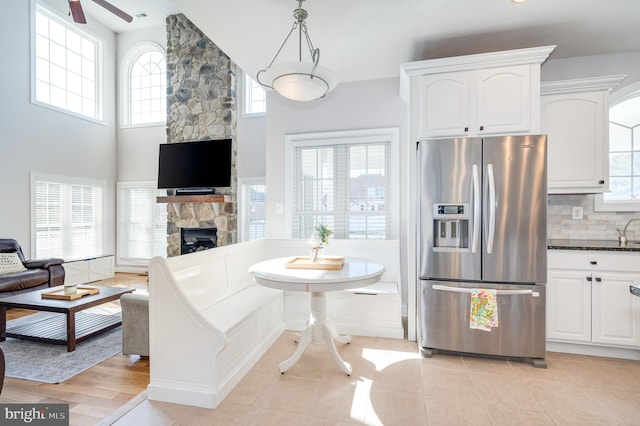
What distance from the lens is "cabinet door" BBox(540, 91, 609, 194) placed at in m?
2.73

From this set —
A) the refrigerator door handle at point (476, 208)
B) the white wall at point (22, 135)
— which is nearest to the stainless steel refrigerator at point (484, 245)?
the refrigerator door handle at point (476, 208)

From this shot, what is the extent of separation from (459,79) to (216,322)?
280cm

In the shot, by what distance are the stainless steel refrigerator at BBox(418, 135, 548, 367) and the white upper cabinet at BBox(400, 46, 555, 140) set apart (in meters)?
0.27

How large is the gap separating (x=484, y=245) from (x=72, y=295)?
3824 mm

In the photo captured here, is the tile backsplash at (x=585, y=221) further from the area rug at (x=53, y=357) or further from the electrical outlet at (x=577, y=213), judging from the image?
the area rug at (x=53, y=357)

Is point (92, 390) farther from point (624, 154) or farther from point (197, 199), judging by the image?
point (624, 154)

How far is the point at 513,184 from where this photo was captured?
2465 millimetres

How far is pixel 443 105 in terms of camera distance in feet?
9.12

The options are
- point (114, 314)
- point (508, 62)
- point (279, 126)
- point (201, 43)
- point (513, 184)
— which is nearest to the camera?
point (513, 184)

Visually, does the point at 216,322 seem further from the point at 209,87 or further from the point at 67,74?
the point at 67,74

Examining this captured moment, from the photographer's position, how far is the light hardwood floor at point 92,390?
194 cm

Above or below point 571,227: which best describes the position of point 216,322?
below

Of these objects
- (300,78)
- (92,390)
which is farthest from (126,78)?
(92,390)

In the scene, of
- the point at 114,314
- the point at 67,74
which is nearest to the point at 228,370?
the point at 114,314
